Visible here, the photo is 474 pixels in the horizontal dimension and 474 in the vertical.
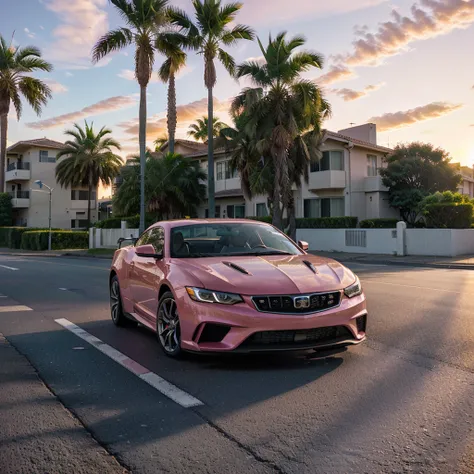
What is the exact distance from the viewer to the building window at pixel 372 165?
124 ft

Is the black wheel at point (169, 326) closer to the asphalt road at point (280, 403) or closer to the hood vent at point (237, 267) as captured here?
the asphalt road at point (280, 403)

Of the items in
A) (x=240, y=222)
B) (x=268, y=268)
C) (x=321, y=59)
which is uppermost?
(x=321, y=59)

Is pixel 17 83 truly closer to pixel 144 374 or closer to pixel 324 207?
pixel 324 207

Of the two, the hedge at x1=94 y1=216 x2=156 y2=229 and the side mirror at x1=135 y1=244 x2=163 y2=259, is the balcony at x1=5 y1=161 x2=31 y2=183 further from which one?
the side mirror at x1=135 y1=244 x2=163 y2=259

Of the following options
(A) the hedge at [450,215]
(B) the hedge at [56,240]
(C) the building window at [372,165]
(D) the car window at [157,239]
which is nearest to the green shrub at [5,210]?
(B) the hedge at [56,240]

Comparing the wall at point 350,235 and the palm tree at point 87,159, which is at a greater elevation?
the palm tree at point 87,159

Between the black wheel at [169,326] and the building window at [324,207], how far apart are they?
31230mm

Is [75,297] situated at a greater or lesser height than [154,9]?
lesser

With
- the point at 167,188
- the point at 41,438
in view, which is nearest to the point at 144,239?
the point at 41,438

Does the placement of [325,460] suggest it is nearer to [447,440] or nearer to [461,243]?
[447,440]

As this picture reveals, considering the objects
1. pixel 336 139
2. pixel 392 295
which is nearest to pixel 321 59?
pixel 336 139

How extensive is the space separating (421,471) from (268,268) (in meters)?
2.76

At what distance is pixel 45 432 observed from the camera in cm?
376

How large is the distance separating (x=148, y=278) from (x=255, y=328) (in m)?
2.07
